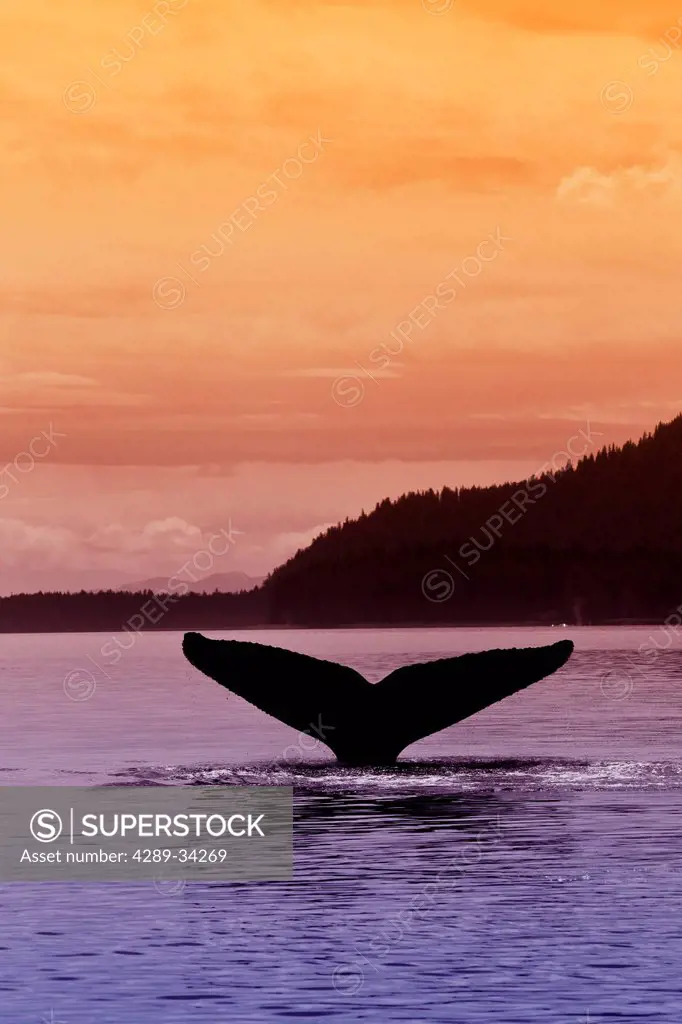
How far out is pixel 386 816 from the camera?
91.8ft

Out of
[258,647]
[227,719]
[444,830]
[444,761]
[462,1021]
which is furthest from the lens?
[227,719]

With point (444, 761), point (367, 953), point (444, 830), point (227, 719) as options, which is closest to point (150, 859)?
point (444, 830)

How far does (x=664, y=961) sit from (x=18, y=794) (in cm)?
1706

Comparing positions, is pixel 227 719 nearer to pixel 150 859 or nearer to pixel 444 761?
pixel 444 761
